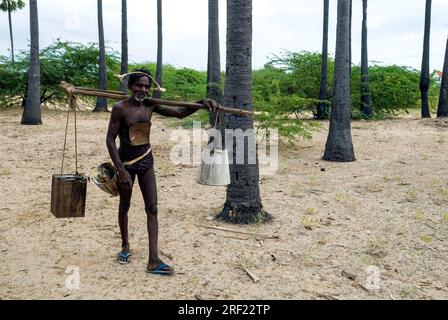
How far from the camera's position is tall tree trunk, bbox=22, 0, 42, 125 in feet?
46.0

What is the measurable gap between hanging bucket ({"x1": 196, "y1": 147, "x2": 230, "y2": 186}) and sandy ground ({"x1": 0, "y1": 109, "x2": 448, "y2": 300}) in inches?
32.6

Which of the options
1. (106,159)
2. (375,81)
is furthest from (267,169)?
(375,81)

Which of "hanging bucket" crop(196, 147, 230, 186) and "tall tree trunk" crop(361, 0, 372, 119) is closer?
Result: "hanging bucket" crop(196, 147, 230, 186)

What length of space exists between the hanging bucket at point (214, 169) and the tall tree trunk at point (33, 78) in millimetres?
10842

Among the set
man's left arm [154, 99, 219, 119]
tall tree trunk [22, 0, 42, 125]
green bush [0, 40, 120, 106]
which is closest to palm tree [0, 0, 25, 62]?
green bush [0, 40, 120, 106]

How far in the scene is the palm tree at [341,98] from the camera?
9703 mm

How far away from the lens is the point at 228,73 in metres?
6.12

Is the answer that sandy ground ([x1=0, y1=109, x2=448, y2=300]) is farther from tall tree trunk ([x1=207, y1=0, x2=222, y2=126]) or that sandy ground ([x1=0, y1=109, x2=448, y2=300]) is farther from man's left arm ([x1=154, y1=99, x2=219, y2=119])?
tall tree trunk ([x1=207, y1=0, x2=222, y2=126])

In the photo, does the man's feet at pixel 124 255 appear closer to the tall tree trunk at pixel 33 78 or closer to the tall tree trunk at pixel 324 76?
the tall tree trunk at pixel 33 78

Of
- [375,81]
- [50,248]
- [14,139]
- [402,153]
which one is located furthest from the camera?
[375,81]

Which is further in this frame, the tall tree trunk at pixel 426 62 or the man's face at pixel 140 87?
the tall tree trunk at pixel 426 62

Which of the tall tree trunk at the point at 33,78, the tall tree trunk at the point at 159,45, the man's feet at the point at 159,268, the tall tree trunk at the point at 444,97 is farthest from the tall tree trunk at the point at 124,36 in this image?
the man's feet at the point at 159,268
